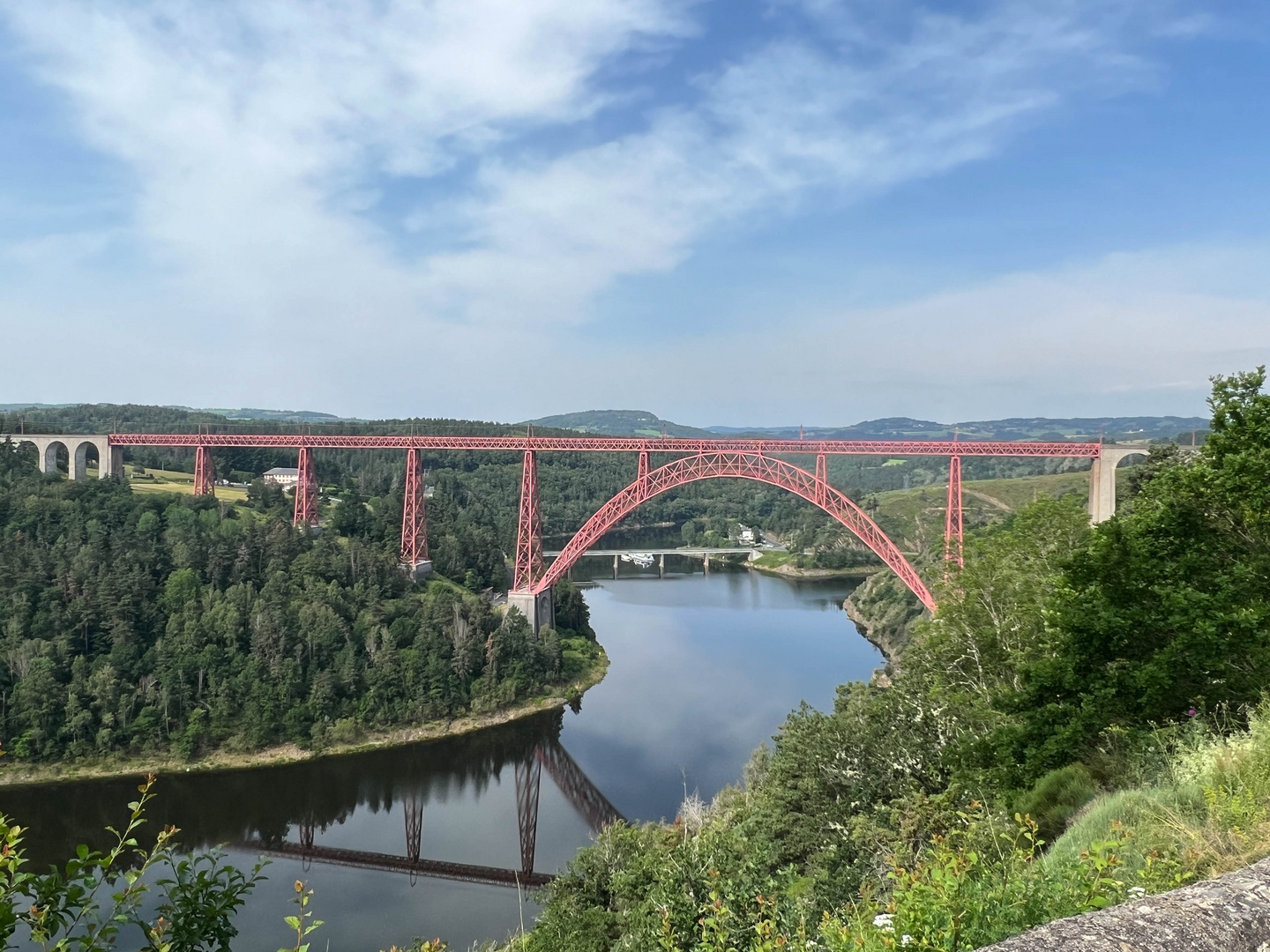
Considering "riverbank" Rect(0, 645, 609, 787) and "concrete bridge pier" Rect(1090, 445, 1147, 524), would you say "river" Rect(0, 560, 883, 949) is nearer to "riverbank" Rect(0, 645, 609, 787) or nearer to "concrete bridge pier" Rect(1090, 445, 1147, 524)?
"riverbank" Rect(0, 645, 609, 787)

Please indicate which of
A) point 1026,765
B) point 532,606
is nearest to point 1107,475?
point 532,606

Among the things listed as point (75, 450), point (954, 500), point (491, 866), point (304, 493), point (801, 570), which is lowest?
point (491, 866)

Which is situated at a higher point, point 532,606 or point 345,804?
point 532,606

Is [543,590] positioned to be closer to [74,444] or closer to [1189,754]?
[74,444]

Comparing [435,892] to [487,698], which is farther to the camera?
[487,698]

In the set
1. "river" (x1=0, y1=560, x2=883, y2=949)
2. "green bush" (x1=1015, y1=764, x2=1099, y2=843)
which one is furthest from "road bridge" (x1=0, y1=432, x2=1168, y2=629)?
"green bush" (x1=1015, y1=764, x2=1099, y2=843)

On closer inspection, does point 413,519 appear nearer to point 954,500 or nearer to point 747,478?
point 747,478

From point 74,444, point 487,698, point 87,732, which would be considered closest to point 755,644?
point 487,698
